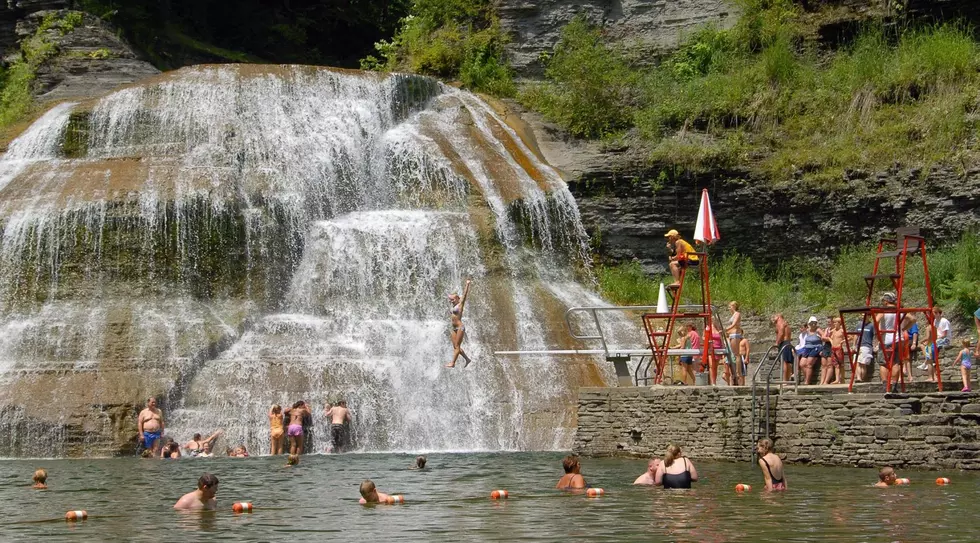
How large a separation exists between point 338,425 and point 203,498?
8741 millimetres

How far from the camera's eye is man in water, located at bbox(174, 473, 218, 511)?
13844mm

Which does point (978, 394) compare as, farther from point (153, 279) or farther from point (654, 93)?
point (654, 93)

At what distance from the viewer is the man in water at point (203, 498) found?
13.8 meters

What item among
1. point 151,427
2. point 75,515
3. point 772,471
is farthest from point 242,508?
point 151,427

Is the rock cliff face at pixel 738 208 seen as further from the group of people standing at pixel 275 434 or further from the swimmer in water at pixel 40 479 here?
the swimmer in water at pixel 40 479

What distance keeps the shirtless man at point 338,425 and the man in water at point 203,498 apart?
8.49m

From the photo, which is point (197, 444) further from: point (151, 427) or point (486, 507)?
point (486, 507)

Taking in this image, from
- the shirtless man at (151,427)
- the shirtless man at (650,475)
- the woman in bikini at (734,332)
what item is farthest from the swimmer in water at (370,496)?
the shirtless man at (151,427)

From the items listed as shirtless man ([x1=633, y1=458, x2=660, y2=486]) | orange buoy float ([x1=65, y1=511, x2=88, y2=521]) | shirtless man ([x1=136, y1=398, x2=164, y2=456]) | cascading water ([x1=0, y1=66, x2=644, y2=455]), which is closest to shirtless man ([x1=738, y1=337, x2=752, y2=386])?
cascading water ([x1=0, y1=66, x2=644, y2=455])

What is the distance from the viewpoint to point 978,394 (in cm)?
1608

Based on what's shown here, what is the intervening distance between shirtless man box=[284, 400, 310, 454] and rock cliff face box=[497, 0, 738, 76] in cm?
1807

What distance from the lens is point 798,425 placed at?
1828cm

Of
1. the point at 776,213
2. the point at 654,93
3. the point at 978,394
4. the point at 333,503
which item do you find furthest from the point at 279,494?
the point at 654,93

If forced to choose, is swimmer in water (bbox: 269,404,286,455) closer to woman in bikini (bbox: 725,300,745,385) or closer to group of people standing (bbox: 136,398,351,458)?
group of people standing (bbox: 136,398,351,458)
